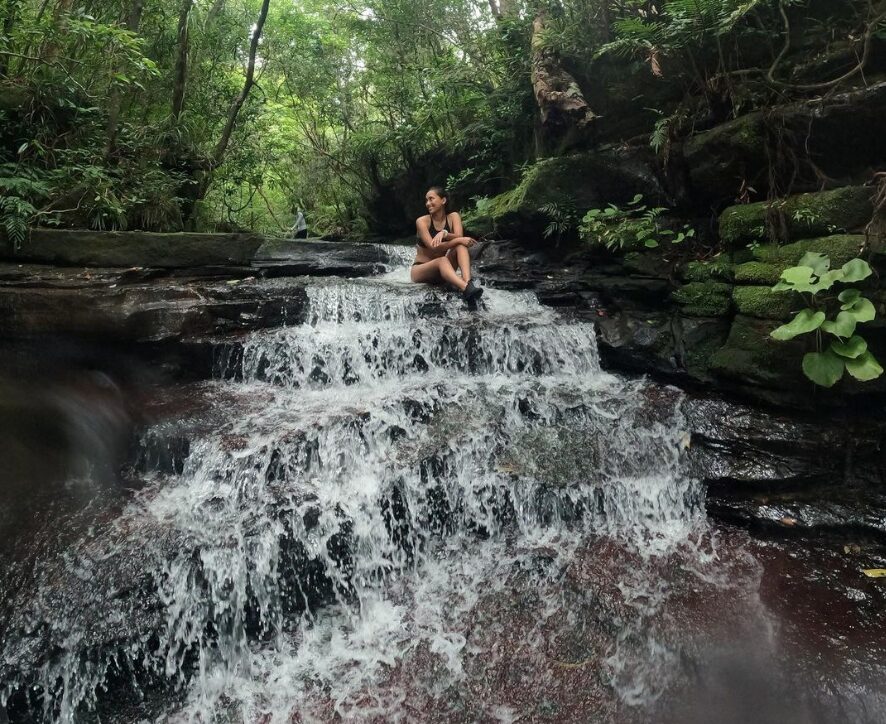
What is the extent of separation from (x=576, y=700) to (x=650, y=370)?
3.71 meters

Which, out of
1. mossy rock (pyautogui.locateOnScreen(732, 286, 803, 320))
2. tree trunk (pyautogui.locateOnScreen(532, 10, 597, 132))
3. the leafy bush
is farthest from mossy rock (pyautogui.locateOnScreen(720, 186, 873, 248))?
tree trunk (pyautogui.locateOnScreen(532, 10, 597, 132))

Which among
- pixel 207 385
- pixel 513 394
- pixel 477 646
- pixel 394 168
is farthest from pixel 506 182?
pixel 477 646

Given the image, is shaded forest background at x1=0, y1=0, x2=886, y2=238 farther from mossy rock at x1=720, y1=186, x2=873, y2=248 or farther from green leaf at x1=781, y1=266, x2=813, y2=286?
green leaf at x1=781, y1=266, x2=813, y2=286

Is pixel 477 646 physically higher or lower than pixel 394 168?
lower

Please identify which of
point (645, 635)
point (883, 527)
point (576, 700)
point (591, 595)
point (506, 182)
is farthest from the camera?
point (506, 182)

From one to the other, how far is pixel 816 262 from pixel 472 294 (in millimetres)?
3587

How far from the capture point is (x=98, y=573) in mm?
2938

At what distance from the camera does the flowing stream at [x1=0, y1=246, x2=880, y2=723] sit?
8.73 feet

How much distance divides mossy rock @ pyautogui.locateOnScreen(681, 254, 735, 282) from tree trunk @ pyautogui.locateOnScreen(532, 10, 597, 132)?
9.01 ft

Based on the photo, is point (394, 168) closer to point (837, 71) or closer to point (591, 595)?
point (837, 71)

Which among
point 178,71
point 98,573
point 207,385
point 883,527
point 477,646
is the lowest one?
point 477,646

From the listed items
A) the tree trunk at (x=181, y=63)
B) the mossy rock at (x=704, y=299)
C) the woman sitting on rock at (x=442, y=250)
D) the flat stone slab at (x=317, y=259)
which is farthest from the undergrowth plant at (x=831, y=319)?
the tree trunk at (x=181, y=63)

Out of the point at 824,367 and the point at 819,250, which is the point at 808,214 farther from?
the point at 824,367

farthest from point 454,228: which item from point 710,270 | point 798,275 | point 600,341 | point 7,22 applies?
point 7,22
